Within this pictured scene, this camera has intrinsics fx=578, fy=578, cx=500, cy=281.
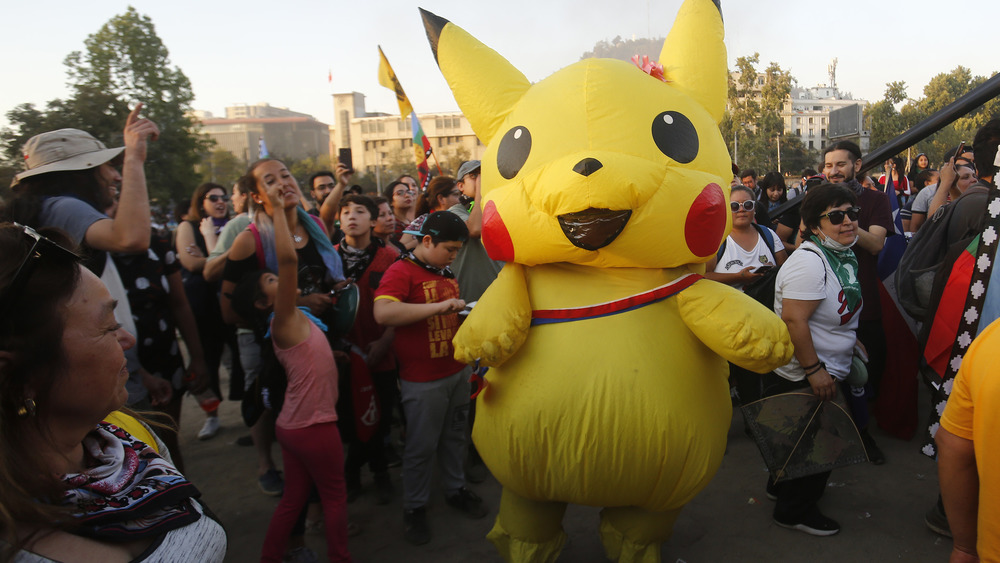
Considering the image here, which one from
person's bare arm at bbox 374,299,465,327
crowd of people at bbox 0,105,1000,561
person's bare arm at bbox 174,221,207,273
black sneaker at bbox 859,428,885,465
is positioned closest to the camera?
crowd of people at bbox 0,105,1000,561

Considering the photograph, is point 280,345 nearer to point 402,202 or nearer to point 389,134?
point 402,202

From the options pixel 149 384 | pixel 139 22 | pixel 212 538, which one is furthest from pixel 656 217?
pixel 139 22

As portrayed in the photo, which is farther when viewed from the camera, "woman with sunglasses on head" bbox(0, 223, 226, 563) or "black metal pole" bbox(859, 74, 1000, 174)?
"black metal pole" bbox(859, 74, 1000, 174)

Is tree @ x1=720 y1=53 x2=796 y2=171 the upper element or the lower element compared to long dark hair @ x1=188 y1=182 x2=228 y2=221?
upper

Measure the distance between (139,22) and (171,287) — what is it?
2905 centimetres

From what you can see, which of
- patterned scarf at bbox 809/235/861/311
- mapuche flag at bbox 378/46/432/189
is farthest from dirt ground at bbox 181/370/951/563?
mapuche flag at bbox 378/46/432/189

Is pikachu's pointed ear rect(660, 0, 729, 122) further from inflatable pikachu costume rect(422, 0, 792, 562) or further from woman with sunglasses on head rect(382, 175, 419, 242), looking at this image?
woman with sunglasses on head rect(382, 175, 419, 242)

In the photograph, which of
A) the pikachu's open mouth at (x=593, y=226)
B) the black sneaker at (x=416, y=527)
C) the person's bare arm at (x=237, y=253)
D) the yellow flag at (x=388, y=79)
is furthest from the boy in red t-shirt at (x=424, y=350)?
the yellow flag at (x=388, y=79)

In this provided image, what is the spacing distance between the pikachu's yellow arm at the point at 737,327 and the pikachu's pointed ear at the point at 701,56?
33.4 inches

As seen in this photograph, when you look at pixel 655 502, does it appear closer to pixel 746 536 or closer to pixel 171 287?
pixel 746 536

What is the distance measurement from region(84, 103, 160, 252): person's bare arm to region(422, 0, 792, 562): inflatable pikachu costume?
143cm

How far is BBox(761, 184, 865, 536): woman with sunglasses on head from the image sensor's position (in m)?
2.79

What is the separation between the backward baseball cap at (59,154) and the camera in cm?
246

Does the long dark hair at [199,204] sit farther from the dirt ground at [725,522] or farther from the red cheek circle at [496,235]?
the red cheek circle at [496,235]
